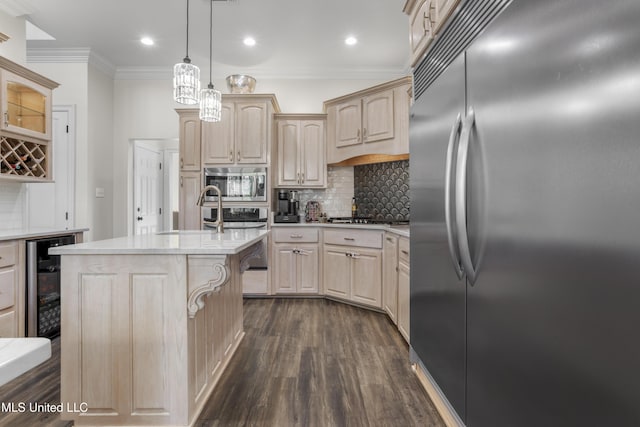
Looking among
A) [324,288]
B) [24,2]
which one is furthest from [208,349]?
[24,2]

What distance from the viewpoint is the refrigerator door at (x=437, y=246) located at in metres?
1.30

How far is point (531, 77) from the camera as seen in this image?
831mm

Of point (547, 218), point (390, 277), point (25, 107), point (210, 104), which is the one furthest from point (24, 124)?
point (547, 218)

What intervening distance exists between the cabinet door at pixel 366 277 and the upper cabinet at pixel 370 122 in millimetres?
1129

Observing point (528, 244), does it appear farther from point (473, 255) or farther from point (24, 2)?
point (24, 2)

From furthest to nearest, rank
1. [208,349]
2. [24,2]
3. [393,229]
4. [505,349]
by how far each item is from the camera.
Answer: [24,2] → [393,229] → [208,349] → [505,349]

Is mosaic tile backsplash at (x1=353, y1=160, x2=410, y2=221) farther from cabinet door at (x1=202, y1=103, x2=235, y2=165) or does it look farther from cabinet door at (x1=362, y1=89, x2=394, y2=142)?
cabinet door at (x1=202, y1=103, x2=235, y2=165)

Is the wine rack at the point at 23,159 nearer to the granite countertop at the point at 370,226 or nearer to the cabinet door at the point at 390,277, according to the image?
the granite countertop at the point at 370,226

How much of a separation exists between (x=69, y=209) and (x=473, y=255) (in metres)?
4.74

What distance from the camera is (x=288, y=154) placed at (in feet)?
14.0

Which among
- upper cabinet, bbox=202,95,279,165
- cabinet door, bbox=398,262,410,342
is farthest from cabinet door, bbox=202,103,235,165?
cabinet door, bbox=398,262,410,342

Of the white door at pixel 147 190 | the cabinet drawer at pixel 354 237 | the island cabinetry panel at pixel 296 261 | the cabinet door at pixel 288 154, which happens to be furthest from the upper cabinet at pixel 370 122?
the white door at pixel 147 190

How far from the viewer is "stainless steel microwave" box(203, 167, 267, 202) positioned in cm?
404

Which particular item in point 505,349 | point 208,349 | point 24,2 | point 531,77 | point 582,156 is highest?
point 24,2
